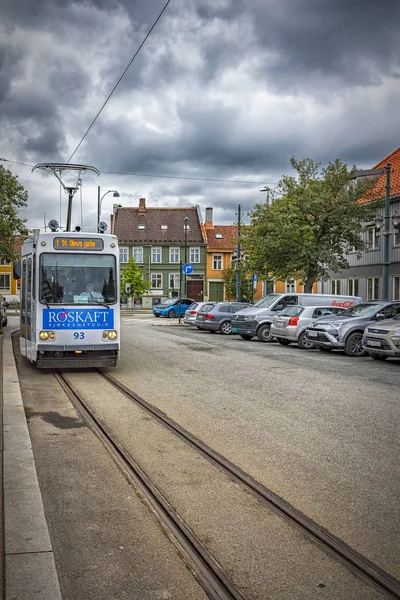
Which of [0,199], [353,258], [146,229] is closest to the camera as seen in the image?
[0,199]

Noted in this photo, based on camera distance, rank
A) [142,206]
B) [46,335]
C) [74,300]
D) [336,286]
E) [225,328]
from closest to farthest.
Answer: [46,335] < [74,300] < [225,328] < [336,286] < [142,206]

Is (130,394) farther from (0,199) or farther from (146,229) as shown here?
(146,229)

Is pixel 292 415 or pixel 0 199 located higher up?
pixel 0 199

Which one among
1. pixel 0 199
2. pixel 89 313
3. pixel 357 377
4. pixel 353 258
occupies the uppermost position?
pixel 0 199

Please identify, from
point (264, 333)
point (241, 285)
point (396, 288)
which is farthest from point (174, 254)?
point (264, 333)

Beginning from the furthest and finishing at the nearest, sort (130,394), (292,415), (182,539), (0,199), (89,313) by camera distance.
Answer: (0,199) < (89,313) < (130,394) < (292,415) < (182,539)

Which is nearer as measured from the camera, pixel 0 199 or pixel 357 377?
pixel 357 377

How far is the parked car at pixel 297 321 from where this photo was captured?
22062mm

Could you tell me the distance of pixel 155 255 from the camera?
75.9 m

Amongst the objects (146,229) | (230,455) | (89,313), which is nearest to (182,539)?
(230,455)

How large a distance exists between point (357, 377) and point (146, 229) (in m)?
64.3

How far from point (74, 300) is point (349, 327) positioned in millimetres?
9032

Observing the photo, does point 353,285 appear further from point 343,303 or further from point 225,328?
point 343,303

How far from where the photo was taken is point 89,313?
1331cm
